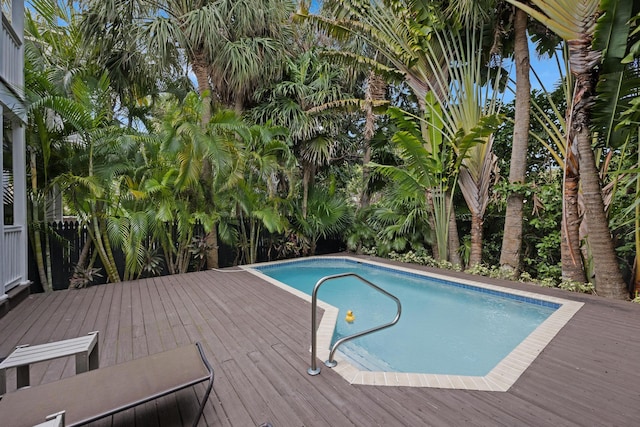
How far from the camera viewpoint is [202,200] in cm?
679

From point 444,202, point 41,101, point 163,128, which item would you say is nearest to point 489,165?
point 444,202

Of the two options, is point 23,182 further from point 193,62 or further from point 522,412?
point 522,412

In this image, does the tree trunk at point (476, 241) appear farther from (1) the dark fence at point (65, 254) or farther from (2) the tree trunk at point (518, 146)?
(1) the dark fence at point (65, 254)

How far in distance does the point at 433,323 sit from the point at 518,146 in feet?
13.7

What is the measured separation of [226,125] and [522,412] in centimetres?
627

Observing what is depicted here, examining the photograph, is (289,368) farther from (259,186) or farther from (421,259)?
(421,259)

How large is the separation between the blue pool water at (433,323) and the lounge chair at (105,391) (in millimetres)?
1989

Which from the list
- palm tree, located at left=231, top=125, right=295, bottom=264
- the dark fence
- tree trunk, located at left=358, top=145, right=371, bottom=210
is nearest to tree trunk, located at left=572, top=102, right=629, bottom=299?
tree trunk, located at left=358, top=145, right=371, bottom=210

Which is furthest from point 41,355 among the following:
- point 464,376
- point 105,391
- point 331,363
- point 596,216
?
point 596,216

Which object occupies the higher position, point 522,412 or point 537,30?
point 537,30

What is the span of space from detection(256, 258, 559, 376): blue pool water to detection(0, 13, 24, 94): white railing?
5.92 m

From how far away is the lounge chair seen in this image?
5.19 feet

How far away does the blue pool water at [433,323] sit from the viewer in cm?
367

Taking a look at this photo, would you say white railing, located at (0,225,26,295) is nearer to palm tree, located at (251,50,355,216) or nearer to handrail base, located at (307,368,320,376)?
handrail base, located at (307,368,320,376)
